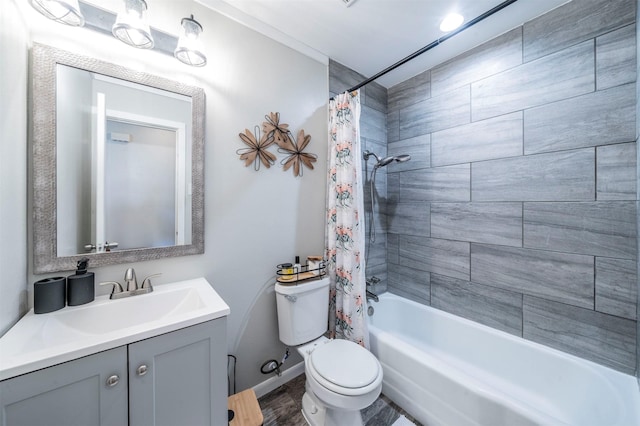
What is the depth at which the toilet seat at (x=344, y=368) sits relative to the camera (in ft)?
3.84

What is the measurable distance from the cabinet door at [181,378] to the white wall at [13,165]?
0.51m

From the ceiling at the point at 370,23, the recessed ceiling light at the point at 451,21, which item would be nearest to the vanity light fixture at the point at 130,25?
the ceiling at the point at 370,23

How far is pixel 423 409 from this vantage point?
143 centimetres

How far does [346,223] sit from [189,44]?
1407 millimetres

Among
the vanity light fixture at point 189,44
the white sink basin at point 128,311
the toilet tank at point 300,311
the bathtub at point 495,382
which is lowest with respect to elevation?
the bathtub at point 495,382

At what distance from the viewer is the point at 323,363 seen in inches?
51.9

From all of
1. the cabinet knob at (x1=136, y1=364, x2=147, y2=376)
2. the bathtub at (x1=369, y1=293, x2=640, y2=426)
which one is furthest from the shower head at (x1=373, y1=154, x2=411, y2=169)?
the cabinet knob at (x1=136, y1=364, x2=147, y2=376)

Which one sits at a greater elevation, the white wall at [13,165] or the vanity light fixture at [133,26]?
the vanity light fixture at [133,26]

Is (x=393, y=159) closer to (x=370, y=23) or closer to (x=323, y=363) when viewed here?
(x=370, y=23)

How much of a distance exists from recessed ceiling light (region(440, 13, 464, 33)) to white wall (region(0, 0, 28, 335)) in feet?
7.21

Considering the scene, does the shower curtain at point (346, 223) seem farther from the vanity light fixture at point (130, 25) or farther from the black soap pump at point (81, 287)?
the black soap pump at point (81, 287)

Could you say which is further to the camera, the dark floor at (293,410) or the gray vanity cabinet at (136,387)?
the dark floor at (293,410)

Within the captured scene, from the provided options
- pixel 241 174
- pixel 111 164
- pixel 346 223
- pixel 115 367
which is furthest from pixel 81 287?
pixel 346 223

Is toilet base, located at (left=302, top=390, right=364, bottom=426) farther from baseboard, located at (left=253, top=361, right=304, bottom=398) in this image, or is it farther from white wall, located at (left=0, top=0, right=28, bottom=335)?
white wall, located at (left=0, top=0, right=28, bottom=335)
